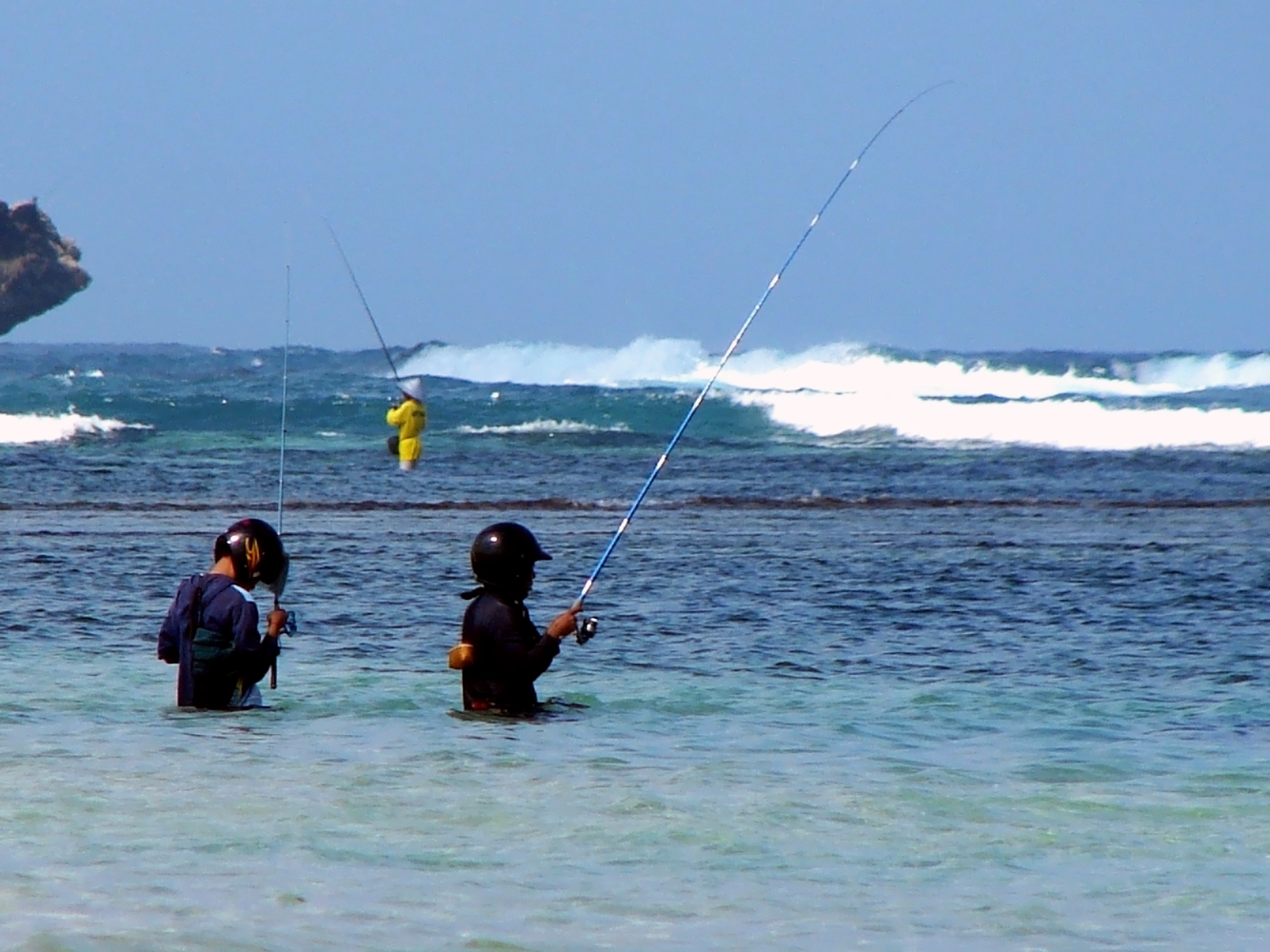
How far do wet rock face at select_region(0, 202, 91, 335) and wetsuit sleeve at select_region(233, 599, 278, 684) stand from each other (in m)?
67.4

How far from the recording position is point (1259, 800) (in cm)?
677

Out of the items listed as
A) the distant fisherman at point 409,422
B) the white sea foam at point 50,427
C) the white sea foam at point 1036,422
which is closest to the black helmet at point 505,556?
the distant fisherman at point 409,422

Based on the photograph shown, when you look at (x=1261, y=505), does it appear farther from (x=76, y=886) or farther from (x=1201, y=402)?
(x=1201, y=402)

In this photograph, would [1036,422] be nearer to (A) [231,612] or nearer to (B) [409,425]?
(B) [409,425]

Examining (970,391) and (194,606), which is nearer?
(194,606)

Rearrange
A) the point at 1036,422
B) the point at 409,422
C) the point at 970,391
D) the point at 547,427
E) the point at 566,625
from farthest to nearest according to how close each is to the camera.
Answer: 1. the point at 970,391
2. the point at 1036,422
3. the point at 547,427
4. the point at 409,422
5. the point at 566,625

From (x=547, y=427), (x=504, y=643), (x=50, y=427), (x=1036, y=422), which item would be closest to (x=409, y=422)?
(x=504, y=643)

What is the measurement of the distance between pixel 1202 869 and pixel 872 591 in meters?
7.48

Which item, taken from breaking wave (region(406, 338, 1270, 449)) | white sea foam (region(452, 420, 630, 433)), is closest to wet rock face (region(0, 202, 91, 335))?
breaking wave (region(406, 338, 1270, 449))

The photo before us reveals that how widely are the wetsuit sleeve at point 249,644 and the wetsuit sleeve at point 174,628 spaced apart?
0.23m

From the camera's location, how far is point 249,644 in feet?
24.4

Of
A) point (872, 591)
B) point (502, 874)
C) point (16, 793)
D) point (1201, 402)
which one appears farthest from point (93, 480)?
point (1201, 402)

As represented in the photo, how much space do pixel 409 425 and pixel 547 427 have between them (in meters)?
24.7

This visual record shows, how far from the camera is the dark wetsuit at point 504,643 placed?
300 inches
